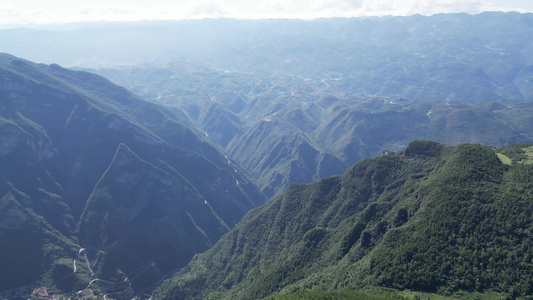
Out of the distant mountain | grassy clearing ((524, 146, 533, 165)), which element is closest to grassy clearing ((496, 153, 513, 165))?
the distant mountain

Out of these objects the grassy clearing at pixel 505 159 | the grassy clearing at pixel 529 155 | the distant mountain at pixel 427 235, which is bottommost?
the distant mountain at pixel 427 235

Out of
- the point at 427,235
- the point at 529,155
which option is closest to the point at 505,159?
the point at 529,155

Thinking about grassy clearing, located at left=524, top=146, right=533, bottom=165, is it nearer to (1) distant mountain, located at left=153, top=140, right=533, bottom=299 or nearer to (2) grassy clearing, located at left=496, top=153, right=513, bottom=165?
(1) distant mountain, located at left=153, top=140, right=533, bottom=299

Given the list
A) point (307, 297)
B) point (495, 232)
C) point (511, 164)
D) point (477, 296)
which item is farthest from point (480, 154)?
point (307, 297)

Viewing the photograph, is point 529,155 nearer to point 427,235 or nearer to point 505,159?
point 505,159

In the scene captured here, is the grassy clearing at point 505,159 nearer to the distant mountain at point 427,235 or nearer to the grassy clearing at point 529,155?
the distant mountain at point 427,235

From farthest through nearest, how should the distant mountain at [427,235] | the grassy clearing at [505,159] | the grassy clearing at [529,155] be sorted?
the grassy clearing at [505,159]
the grassy clearing at [529,155]
the distant mountain at [427,235]

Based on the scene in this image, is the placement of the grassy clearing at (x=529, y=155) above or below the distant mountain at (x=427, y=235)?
above

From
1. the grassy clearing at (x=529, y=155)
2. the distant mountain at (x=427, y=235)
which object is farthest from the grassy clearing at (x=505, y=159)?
the grassy clearing at (x=529, y=155)
